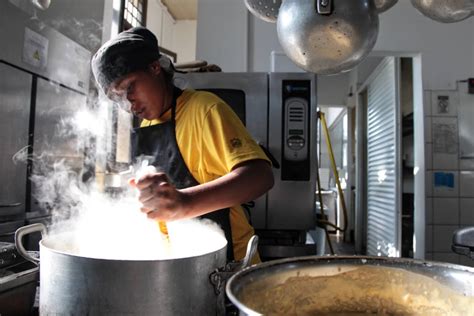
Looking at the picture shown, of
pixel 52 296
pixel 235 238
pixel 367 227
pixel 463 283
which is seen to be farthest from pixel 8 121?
pixel 367 227

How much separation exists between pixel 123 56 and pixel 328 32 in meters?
0.54

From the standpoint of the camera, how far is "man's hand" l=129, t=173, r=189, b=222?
723mm

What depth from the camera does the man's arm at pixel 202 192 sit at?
0.73m

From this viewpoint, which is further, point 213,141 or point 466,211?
point 466,211

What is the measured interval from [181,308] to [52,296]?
182 mm

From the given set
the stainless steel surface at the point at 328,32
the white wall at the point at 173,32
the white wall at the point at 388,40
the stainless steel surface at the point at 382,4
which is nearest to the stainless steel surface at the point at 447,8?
the stainless steel surface at the point at 382,4

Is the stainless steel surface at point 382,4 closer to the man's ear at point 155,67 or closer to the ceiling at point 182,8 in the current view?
the man's ear at point 155,67

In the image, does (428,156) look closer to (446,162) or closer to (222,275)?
(446,162)

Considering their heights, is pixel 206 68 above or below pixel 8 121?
above

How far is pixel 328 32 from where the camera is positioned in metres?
1.00

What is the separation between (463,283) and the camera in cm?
55

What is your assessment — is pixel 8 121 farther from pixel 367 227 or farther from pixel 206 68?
pixel 367 227

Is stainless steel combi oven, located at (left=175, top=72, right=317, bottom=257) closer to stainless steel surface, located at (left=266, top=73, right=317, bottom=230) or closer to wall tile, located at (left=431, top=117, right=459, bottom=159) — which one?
stainless steel surface, located at (left=266, top=73, right=317, bottom=230)

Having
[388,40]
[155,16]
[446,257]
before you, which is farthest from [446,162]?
[155,16]
